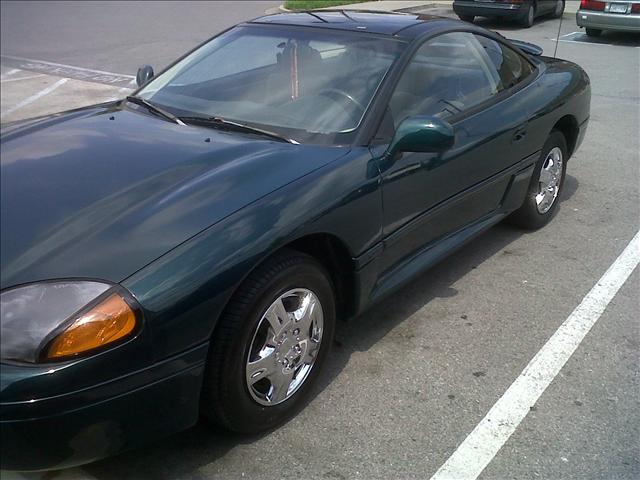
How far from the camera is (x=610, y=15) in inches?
524

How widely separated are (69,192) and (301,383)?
1186 millimetres

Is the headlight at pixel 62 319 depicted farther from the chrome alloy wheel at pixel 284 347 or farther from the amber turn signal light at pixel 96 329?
the chrome alloy wheel at pixel 284 347

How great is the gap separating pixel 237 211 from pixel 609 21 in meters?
13.0

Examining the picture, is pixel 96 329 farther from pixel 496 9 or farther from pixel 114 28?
pixel 114 28

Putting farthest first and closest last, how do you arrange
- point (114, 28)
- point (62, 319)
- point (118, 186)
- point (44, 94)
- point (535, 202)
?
point (114, 28) → point (44, 94) → point (535, 202) → point (118, 186) → point (62, 319)

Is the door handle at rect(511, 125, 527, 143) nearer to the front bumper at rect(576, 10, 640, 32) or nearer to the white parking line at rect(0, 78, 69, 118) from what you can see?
the white parking line at rect(0, 78, 69, 118)

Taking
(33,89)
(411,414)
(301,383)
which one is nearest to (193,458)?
(301,383)

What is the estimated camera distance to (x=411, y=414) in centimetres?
294

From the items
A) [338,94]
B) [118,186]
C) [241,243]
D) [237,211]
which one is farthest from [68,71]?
[241,243]

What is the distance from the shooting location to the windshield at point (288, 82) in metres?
3.26

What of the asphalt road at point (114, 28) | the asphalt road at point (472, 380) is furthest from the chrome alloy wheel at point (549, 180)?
the asphalt road at point (114, 28)

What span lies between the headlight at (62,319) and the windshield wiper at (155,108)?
1.34 m

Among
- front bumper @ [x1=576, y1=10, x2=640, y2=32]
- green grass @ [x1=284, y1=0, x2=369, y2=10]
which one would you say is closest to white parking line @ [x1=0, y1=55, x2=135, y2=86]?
green grass @ [x1=284, y1=0, x2=369, y2=10]

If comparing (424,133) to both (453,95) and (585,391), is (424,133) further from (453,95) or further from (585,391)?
(585,391)
